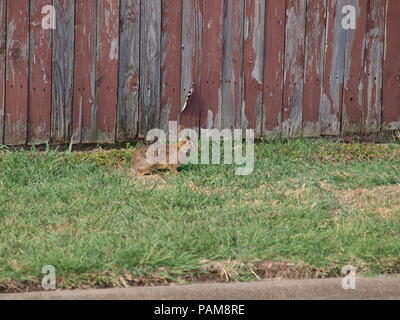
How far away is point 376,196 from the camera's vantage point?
686 cm

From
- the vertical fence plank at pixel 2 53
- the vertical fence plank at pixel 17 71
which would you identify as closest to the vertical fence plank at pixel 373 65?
the vertical fence plank at pixel 17 71

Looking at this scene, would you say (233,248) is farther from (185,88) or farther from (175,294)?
(185,88)

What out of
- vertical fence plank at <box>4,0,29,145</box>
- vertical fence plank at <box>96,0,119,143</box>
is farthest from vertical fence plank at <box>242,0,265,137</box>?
vertical fence plank at <box>4,0,29,145</box>

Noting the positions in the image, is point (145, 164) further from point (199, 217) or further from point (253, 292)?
point (253, 292)

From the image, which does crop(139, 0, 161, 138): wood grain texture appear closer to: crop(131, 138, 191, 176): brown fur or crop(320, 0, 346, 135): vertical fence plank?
crop(131, 138, 191, 176): brown fur

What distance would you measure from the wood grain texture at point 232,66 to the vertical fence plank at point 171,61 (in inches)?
17.0

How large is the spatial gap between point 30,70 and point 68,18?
1.86ft

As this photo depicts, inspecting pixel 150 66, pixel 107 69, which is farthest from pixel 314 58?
pixel 107 69

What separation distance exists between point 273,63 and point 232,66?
1.30 feet

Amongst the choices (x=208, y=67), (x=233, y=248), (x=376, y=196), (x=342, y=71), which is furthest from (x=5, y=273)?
(x=342, y=71)

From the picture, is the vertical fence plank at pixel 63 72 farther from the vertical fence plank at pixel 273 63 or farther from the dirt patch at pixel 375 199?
the dirt patch at pixel 375 199

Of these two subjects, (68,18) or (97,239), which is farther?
(68,18)

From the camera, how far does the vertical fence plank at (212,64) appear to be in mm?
8211

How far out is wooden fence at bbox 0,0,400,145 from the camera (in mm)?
7852
